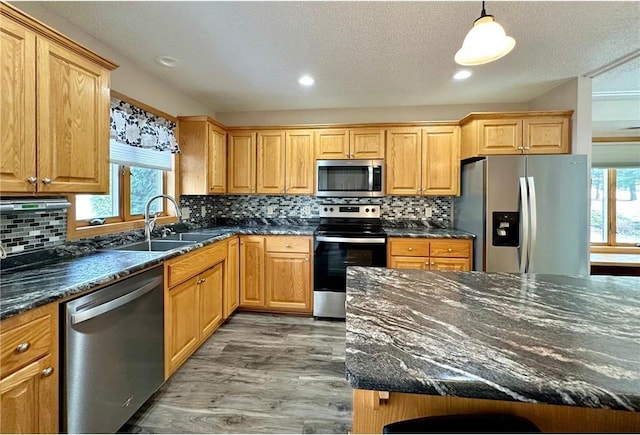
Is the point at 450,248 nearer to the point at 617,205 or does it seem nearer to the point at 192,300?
the point at 192,300

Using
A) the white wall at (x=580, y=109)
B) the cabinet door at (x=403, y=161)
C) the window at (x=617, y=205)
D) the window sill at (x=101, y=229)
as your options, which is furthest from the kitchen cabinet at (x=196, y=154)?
the window at (x=617, y=205)

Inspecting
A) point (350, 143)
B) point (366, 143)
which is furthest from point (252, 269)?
point (366, 143)

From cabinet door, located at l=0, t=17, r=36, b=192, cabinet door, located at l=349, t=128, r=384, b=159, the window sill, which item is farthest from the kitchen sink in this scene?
cabinet door, located at l=349, t=128, r=384, b=159

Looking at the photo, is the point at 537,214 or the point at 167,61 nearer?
the point at 167,61

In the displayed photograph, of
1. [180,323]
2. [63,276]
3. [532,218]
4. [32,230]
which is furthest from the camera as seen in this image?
[532,218]

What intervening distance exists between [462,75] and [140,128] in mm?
2887

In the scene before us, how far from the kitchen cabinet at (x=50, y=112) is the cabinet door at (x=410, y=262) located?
98.4 inches

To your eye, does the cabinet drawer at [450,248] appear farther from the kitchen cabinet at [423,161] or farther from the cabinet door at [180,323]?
the cabinet door at [180,323]

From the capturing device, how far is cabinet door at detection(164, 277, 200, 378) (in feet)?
6.47

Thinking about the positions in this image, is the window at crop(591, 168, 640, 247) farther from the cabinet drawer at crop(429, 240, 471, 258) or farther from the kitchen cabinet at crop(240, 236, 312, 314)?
the kitchen cabinet at crop(240, 236, 312, 314)

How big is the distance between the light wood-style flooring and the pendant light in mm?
2005

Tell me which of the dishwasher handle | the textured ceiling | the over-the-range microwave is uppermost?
the textured ceiling

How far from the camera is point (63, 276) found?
56.3 inches

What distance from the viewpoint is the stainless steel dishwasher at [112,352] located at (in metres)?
1.28
